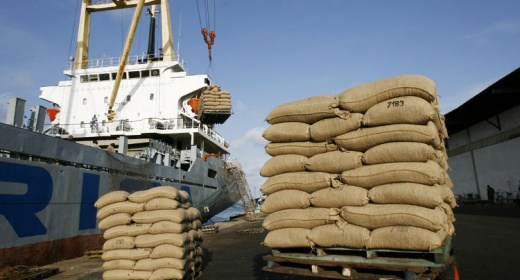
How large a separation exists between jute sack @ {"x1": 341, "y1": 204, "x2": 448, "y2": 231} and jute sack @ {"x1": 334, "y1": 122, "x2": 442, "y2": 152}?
753 mm

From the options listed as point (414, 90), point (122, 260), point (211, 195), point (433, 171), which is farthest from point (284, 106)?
point (211, 195)

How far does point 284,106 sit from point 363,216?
6.37 feet

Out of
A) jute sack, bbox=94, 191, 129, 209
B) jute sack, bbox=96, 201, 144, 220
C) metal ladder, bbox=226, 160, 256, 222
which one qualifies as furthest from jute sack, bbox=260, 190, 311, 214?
metal ladder, bbox=226, 160, 256, 222

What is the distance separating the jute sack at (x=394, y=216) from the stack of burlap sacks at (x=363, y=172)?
10 millimetres

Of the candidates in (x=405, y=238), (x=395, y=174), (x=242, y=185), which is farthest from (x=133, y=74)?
(x=405, y=238)

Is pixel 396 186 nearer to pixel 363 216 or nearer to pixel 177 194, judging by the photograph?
pixel 363 216

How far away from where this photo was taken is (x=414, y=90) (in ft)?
12.7

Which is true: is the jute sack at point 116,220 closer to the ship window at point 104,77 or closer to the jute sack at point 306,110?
the jute sack at point 306,110

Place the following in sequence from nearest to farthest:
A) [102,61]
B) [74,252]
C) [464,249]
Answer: [464,249]
[74,252]
[102,61]

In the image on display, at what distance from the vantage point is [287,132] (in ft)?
15.9

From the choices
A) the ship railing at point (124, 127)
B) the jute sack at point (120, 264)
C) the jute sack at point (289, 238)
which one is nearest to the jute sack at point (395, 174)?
the jute sack at point (289, 238)

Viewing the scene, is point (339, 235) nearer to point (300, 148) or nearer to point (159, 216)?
point (300, 148)

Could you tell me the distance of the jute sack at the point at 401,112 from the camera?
149 inches

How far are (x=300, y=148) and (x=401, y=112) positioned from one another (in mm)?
1440
